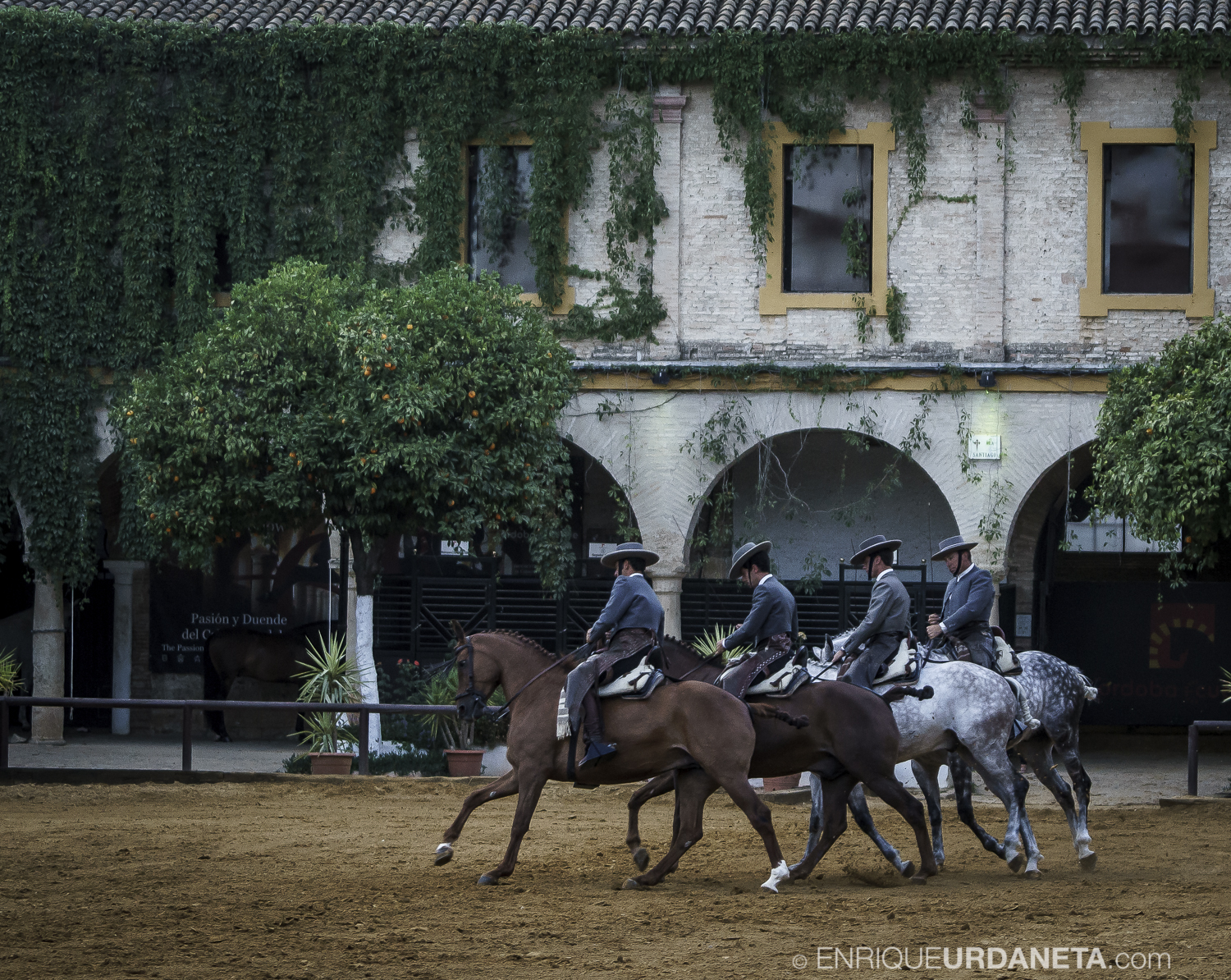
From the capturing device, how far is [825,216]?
2025cm

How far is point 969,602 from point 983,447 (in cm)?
790

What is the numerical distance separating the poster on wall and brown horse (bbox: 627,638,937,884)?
1276cm

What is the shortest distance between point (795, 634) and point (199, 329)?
38.4 feet

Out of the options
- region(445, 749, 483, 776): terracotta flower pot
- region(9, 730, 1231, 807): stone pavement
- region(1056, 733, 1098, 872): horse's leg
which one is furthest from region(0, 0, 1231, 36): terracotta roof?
region(1056, 733, 1098, 872): horse's leg

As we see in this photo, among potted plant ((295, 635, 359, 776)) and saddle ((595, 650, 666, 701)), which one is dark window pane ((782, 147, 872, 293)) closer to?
potted plant ((295, 635, 359, 776))

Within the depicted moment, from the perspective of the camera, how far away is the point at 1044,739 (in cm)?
1184

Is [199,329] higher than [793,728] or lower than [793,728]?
higher

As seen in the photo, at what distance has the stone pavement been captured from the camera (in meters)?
16.9

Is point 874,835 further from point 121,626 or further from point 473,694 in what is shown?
point 121,626

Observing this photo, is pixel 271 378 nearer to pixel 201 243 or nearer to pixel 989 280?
pixel 201 243

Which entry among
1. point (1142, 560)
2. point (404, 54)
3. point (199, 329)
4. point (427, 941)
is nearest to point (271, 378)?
point (199, 329)

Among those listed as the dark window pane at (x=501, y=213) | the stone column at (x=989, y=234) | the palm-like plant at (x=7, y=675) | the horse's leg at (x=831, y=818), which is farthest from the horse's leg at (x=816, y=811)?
the palm-like plant at (x=7, y=675)

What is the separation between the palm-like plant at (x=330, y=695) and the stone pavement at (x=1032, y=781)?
931 millimetres

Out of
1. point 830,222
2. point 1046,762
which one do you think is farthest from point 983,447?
point 1046,762
